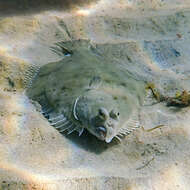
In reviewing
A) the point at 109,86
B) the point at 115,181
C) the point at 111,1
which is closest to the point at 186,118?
the point at 109,86

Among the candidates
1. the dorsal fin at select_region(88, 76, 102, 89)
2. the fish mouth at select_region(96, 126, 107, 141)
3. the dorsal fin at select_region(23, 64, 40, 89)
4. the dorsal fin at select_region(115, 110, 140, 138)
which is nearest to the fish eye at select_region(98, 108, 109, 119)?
the fish mouth at select_region(96, 126, 107, 141)

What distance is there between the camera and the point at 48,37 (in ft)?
18.0

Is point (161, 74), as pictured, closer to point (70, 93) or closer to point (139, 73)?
point (139, 73)

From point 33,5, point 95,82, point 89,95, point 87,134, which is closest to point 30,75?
point 95,82

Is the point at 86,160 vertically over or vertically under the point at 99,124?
under

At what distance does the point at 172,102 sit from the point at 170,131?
787 millimetres

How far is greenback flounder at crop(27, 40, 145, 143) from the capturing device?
3344 mm

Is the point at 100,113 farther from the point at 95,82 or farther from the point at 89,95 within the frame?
the point at 95,82

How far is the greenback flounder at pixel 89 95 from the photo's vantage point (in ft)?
11.0

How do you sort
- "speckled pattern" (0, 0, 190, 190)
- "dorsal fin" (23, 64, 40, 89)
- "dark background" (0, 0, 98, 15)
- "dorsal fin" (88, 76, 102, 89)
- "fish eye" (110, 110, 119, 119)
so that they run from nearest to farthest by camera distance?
"speckled pattern" (0, 0, 190, 190)
"fish eye" (110, 110, 119, 119)
"dorsal fin" (88, 76, 102, 89)
"dorsal fin" (23, 64, 40, 89)
"dark background" (0, 0, 98, 15)

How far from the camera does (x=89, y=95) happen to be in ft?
11.9

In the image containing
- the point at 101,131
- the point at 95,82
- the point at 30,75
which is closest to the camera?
the point at 101,131

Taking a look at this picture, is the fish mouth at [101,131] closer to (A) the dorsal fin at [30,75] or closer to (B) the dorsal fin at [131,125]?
(B) the dorsal fin at [131,125]

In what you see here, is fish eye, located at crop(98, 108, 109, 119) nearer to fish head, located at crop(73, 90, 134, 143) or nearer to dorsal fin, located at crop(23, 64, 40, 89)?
fish head, located at crop(73, 90, 134, 143)
